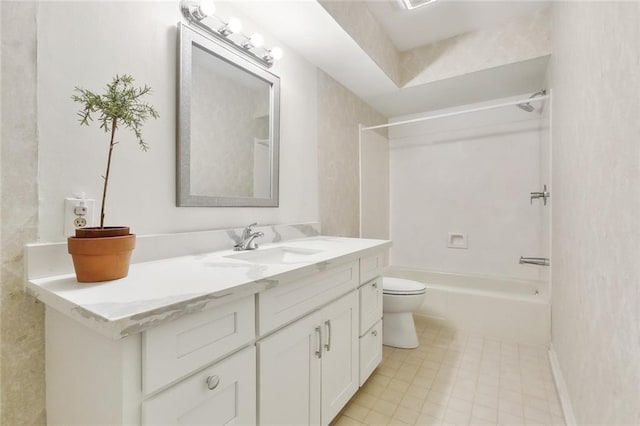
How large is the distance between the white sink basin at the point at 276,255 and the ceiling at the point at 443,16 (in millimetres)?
1588

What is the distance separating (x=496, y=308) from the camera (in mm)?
2156

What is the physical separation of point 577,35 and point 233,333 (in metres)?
1.71

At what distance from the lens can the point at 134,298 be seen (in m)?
0.63

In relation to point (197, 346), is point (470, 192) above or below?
above

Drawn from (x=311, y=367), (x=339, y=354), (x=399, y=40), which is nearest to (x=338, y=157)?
(x=399, y=40)

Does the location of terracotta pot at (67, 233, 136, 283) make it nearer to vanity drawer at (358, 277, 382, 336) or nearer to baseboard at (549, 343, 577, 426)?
vanity drawer at (358, 277, 382, 336)

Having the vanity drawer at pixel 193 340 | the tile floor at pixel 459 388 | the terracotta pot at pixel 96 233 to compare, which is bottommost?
the tile floor at pixel 459 388

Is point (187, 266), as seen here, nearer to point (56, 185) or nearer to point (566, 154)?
point (56, 185)

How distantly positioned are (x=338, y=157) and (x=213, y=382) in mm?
1789

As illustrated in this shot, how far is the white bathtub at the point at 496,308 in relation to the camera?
6.65 ft

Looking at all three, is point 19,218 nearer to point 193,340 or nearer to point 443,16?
point 193,340

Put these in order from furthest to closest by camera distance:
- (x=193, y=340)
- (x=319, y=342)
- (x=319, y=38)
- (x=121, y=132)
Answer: (x=319, y=38) < (x=319, y=342) < (x=121, y=132) < (x=193, y=340)

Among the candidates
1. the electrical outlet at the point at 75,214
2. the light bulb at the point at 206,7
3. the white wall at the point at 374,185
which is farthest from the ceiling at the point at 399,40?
the electrical outlet at the point at 75,214

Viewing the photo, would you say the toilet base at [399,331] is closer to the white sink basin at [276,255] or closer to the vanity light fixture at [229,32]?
the white sink basin at [276,255]
